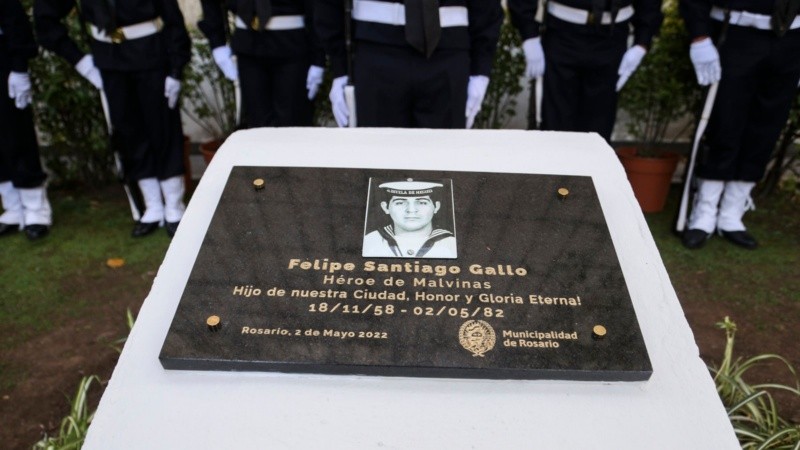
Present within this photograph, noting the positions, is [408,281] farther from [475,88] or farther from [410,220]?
[475,88]

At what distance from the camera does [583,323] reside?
128 cm

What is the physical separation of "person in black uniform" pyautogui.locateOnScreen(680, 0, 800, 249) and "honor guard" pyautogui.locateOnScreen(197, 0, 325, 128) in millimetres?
1920

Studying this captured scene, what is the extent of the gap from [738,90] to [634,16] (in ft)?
2.07

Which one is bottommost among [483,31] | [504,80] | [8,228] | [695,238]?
[8,228]

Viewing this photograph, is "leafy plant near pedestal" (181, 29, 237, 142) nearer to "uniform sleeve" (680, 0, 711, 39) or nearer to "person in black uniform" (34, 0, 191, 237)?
"person in black uniform" (34, 0, 191, 237)

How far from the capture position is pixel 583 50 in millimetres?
3289

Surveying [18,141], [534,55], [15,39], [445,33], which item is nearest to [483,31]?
[445,33]

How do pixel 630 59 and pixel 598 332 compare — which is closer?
pixel 598 332

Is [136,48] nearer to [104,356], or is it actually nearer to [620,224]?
[104,356]

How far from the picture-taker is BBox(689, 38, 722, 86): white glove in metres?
3.21

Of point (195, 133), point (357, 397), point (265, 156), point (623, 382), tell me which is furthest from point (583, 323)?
point (195, 133)

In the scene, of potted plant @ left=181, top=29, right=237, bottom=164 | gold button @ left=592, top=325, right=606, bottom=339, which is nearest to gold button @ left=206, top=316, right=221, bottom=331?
gold button @ left=592, top=325, right=606, bottom=339

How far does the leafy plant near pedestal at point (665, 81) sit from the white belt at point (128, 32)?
2.68m

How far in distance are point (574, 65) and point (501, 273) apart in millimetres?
2262
